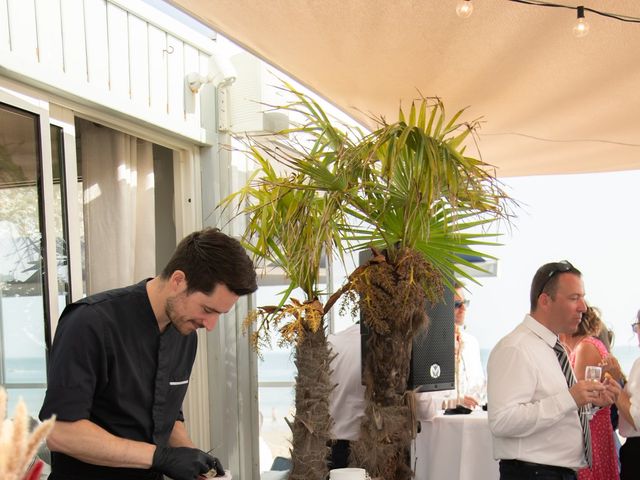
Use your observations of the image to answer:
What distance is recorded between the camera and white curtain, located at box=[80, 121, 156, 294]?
3.86m

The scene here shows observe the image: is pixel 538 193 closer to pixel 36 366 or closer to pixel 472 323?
pixel 472 323

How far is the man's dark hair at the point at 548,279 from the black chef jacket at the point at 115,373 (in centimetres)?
162

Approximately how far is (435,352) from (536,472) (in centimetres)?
109

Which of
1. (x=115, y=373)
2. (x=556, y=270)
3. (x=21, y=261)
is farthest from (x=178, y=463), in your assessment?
(x=556, y=270)

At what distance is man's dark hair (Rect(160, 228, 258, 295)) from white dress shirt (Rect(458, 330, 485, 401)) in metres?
3.53

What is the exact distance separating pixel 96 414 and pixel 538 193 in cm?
3398

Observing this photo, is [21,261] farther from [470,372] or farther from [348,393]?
[470,372]

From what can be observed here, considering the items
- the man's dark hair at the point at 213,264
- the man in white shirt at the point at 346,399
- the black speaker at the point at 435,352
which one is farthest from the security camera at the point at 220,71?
the man's dark hair at the point at 213,264

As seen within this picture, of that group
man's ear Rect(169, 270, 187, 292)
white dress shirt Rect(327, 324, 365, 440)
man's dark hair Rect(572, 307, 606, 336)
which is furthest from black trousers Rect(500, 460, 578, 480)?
man's dark hair Rect(572, 307, 606, 336)

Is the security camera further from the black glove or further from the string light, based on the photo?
the black glove

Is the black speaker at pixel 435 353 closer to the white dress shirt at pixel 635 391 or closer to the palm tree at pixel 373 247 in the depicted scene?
the palm tree at pixel 373 247

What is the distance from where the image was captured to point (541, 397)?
3.04m

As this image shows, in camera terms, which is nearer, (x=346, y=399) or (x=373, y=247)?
(x=373, y=247)

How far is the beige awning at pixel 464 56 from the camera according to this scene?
10.0 ft
